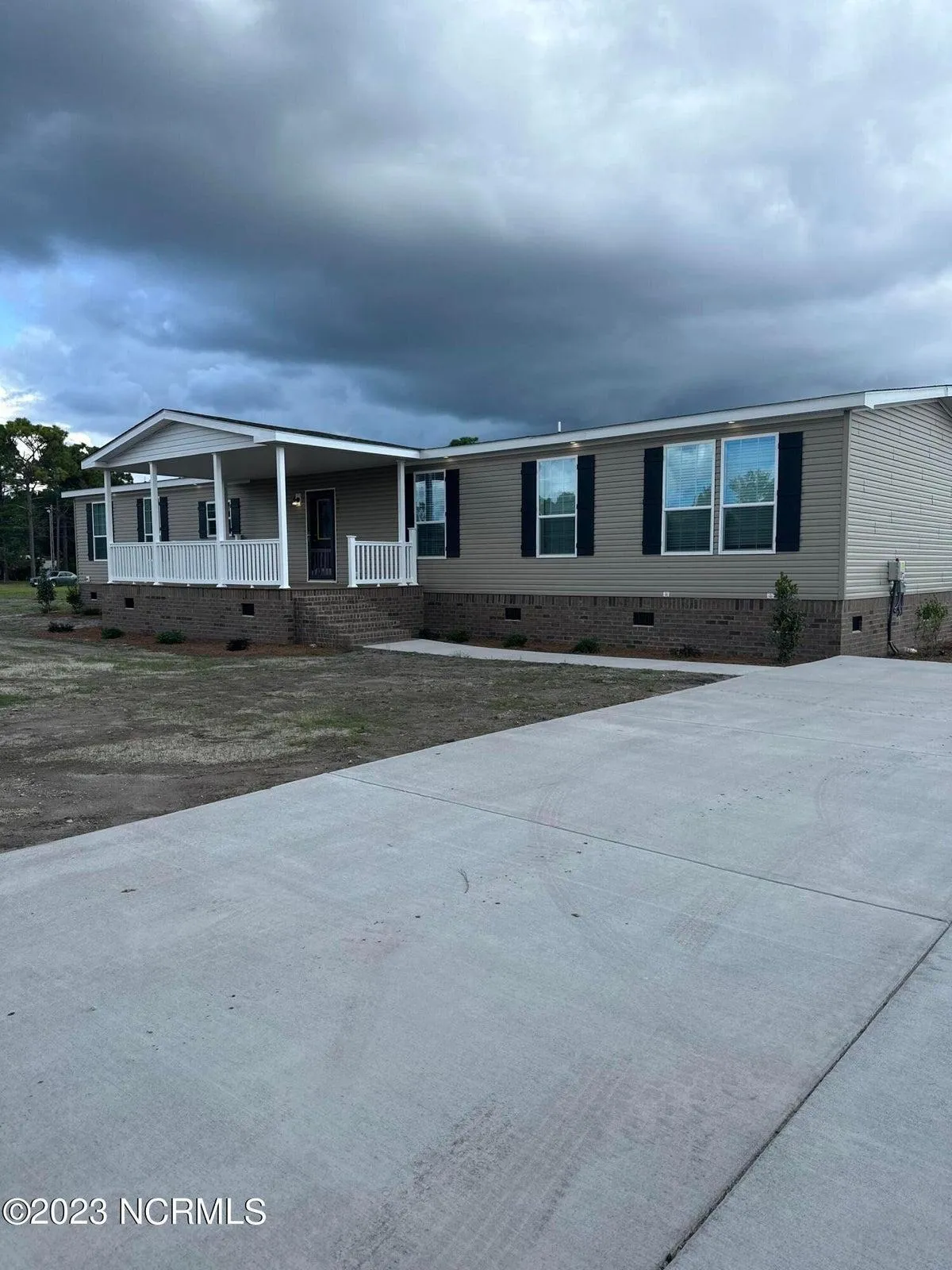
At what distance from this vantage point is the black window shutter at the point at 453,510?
15531mm

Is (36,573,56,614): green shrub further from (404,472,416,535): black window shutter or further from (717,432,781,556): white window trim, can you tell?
(717,432,781,556): white window trim

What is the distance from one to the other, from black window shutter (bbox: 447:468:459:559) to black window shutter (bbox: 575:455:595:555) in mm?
2580

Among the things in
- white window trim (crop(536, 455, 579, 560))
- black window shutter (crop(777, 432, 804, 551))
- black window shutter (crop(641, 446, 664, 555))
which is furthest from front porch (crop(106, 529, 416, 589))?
black window shutter (crop(777, 432, 804, 551))

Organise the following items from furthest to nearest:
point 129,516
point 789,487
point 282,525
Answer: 1. point 129,516
2. point 282,525
3. point 789,487

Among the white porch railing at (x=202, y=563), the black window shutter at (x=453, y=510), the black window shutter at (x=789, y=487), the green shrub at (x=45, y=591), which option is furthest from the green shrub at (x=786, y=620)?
the green shrub at (x=45, y=591)

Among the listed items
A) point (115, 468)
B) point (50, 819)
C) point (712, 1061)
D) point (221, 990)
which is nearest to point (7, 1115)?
point (221, 990)

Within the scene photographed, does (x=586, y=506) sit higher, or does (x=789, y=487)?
(x=789, y=487)

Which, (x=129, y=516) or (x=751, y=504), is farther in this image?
(x=129, y=516)

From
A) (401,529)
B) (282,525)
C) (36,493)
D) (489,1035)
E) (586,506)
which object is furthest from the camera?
(36,493)

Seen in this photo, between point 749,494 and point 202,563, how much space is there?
9.90 m

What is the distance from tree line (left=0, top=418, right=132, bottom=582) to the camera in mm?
55938

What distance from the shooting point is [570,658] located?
40.9 ft

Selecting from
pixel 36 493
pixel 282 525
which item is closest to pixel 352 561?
pixel 282 525

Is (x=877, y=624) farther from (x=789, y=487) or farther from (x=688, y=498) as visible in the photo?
(x=688, y=498)
